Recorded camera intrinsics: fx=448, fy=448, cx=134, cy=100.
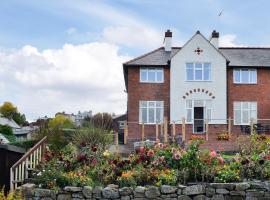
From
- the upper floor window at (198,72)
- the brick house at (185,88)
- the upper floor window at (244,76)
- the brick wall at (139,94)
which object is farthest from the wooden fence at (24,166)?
the upper floor window at (244,76)

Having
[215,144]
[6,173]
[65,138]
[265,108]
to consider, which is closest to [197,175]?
[6,173]

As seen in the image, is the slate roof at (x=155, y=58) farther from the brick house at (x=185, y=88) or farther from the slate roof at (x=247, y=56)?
the slate roof at (x=247, y=56)

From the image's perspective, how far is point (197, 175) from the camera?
1176 centimetres

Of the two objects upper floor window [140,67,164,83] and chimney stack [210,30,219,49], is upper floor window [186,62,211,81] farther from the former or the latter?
chimney stack [210,30,219,49]

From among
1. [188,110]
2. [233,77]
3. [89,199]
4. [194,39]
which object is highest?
[194,39]

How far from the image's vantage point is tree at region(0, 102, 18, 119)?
87.6 metres

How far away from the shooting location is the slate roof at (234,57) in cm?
3216

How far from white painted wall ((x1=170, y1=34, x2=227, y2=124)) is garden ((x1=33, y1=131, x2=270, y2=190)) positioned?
61.8 ft

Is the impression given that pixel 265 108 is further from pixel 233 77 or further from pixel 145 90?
pixel 145 90

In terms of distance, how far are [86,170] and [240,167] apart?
4.21 metres

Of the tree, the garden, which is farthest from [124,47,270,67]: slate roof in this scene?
the tree

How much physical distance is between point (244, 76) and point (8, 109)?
6474 cm

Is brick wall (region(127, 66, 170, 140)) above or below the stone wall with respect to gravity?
above

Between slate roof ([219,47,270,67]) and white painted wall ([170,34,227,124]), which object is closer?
white painted wall ([170,34,227,124])
